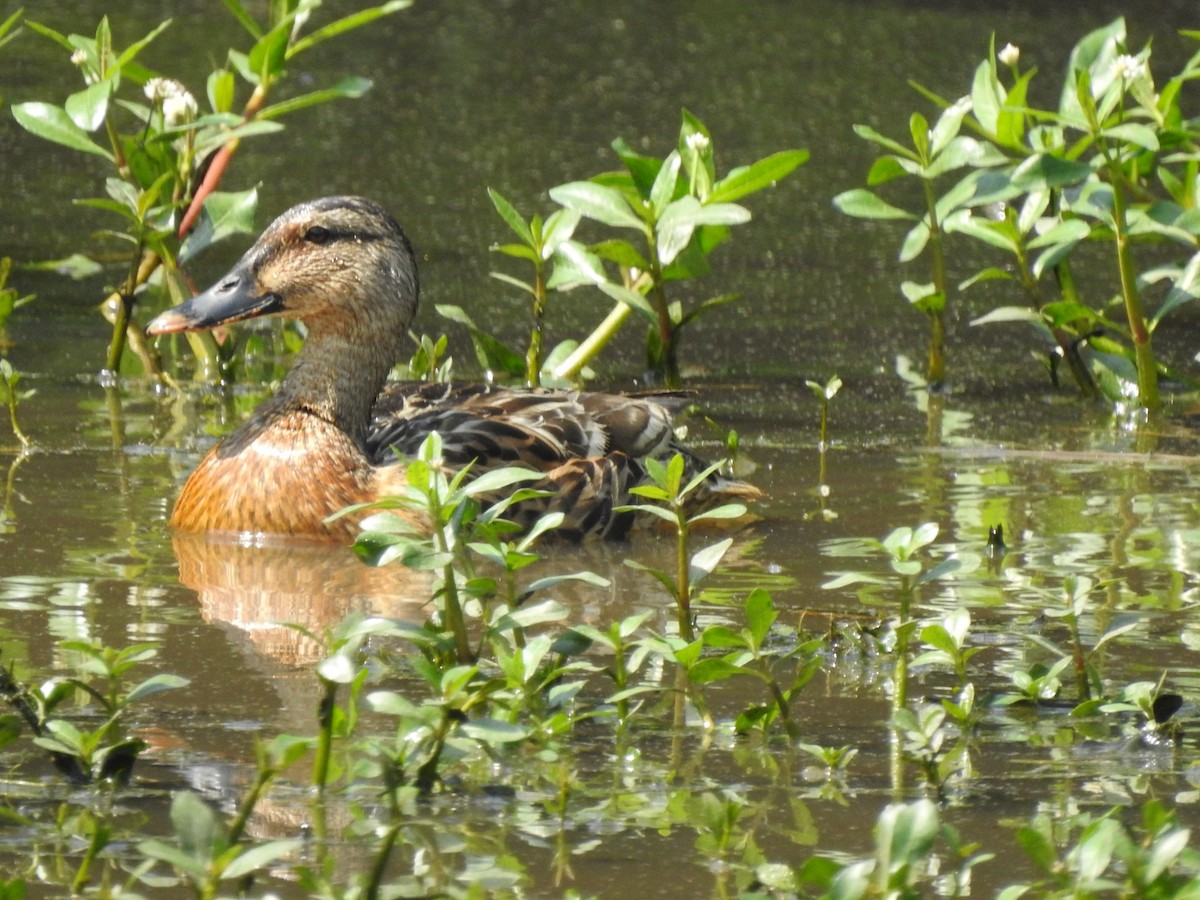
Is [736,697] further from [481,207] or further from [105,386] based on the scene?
[481,207]

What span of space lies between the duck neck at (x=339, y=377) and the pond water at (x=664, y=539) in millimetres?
580

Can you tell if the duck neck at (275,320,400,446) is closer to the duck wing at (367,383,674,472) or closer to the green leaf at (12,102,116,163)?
the duck wing at (367,383,674,472)

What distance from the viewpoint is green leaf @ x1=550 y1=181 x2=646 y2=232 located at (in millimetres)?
7332

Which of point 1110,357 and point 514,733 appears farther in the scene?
point 1110,357

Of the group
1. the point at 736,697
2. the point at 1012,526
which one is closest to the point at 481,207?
the point at 1012,526

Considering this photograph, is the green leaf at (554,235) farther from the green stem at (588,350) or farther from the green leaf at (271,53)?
the green leaf at (271,53)

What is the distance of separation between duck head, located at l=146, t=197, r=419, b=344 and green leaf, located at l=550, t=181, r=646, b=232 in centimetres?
58

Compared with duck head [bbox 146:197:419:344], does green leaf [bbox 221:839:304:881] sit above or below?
below

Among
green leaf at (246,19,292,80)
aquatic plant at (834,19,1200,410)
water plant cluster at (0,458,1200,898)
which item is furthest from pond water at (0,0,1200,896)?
green leaf at (246,19,292,80)

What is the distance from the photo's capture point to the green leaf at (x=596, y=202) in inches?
289

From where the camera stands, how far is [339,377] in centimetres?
703

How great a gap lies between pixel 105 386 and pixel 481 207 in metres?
3.71

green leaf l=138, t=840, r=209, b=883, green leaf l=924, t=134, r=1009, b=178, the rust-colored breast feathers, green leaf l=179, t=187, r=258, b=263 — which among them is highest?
green leaf l=924, t=134, r=1009, b=178

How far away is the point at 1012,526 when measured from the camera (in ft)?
22.1
